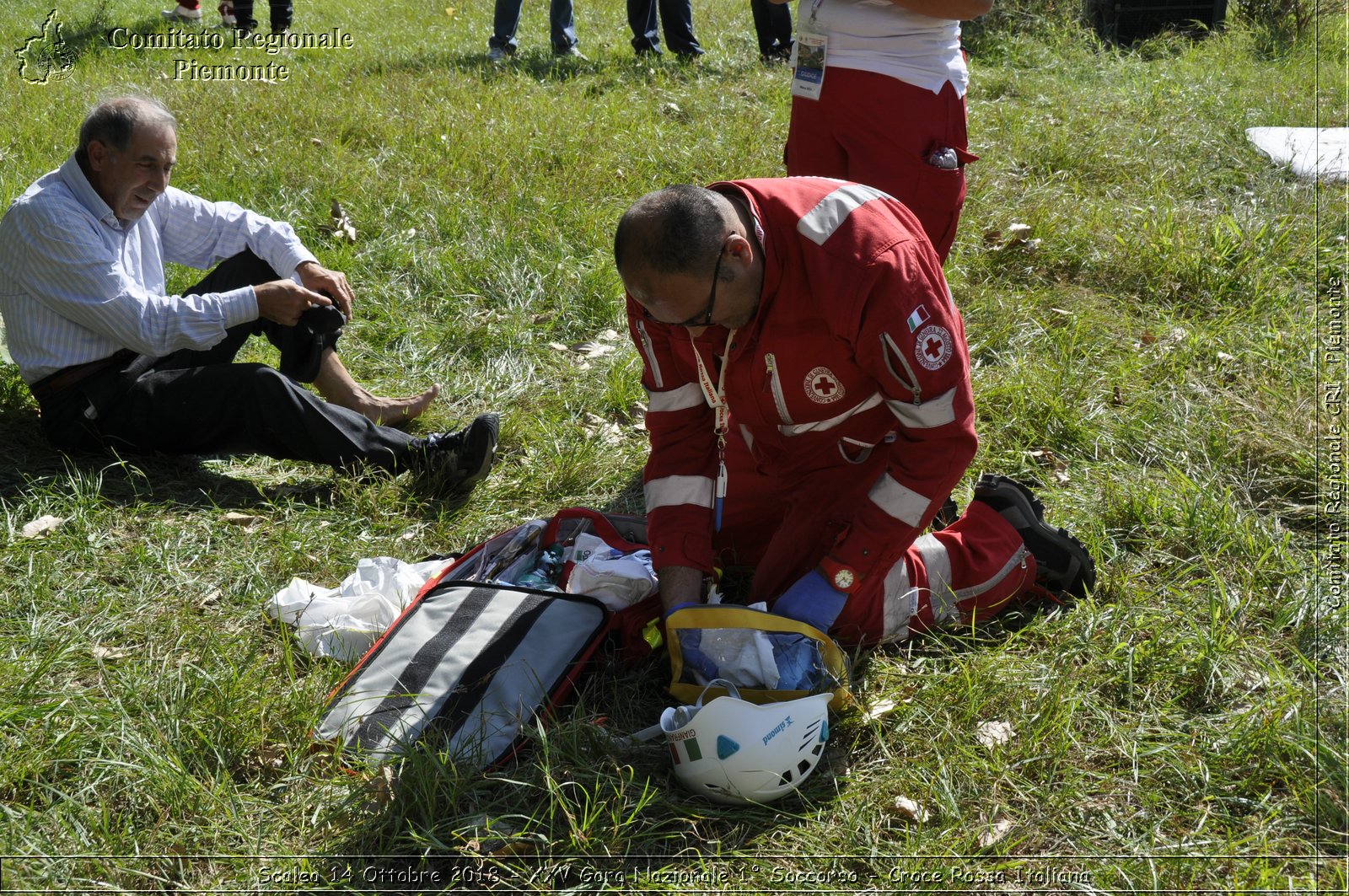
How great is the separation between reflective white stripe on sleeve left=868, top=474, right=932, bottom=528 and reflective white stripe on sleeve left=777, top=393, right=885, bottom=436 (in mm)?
270

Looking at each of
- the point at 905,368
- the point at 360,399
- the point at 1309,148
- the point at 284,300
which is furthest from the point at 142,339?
the point at 1309,148

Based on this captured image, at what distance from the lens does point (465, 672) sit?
2746 mm

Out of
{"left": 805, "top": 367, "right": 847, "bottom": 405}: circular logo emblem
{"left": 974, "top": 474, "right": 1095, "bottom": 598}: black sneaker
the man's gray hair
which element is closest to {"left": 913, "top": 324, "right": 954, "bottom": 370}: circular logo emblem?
{"left": 805, "top": 367, "right": 847, "bottom": 405}: circular logo emblem

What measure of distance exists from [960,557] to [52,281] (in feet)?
10.4

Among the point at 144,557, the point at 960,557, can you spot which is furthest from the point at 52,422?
the point at 960,557

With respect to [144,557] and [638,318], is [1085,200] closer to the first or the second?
[638,318]

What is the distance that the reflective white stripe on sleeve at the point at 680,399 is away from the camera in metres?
2.96

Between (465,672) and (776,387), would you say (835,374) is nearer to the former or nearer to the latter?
(776,387)

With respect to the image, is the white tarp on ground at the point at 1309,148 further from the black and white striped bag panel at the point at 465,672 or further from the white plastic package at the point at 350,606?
the white plastic package at the point at 350,606

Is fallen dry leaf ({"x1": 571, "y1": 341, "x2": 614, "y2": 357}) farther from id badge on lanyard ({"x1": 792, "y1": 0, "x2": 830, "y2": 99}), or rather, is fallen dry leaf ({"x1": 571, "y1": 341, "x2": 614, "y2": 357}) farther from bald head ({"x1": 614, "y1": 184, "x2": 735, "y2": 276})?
bald head ({"x1": 614, "y1": 184, "x2": 735, "y2": 276})

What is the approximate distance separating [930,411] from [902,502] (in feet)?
0.83

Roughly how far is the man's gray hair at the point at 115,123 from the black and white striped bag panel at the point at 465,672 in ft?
6.70

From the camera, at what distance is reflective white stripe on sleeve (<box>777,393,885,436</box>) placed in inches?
114

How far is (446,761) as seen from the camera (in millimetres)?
2523
